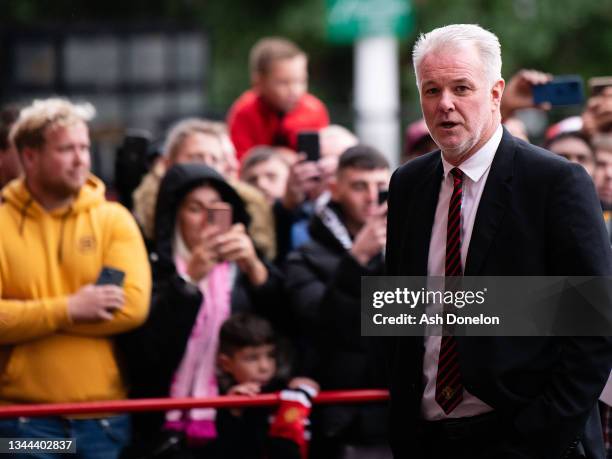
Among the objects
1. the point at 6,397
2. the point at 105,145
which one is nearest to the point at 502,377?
the point at 6,397

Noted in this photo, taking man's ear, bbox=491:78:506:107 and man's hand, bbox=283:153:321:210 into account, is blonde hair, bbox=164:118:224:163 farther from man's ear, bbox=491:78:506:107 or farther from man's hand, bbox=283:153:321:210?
man's ear, bbox=491:78:506:107

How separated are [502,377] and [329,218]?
7.28ft

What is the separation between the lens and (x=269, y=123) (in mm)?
8773

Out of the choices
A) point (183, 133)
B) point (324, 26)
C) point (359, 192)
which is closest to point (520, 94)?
point (359, 192)

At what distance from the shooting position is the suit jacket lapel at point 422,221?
4352 mm

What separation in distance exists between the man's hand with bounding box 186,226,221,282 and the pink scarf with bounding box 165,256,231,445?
0.08 meters

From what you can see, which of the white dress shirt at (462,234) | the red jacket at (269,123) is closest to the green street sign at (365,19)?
the red jacket at (269,123)

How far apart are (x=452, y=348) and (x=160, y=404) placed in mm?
1457

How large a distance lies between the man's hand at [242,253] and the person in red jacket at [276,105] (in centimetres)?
268

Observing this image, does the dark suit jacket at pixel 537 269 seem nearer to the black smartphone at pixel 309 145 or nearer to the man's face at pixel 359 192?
the man's face at pixel 359 192

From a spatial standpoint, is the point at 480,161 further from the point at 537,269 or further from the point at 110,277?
the point at 110,277

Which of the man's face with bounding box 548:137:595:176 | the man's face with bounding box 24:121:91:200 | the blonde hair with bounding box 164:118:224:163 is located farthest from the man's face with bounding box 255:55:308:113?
the man's face with bounding box 24:121:91:200

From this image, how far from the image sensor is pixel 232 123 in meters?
8.98

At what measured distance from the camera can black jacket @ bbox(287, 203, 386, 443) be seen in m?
5.63
